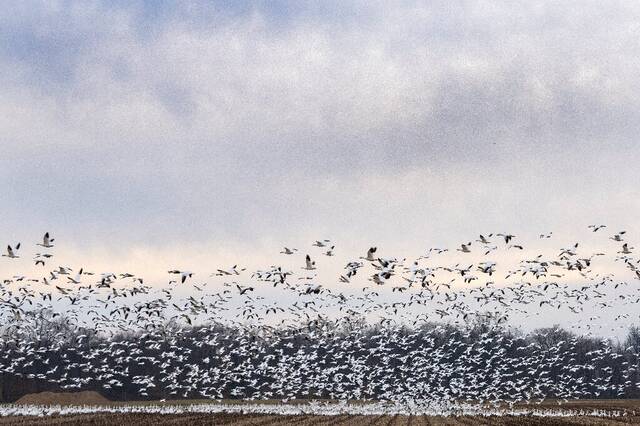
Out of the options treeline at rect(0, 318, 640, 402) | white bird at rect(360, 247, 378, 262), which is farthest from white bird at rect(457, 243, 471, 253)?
treeline at rect(0, 318, 640, 402)

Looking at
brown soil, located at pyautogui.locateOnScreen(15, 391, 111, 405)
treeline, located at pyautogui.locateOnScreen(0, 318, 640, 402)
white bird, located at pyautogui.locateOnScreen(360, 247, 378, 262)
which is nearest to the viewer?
white bird, located at pyautogui.locateOnScreen(360, 247, 378, 262)

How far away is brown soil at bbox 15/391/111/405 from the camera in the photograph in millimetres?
86312

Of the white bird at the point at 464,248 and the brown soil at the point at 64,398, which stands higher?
the white bird at the point at 464,248

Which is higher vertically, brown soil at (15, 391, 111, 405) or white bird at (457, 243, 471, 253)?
white bird at (457, 243, 471, 253)

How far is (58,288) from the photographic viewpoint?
37.9m

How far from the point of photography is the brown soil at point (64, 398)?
86312mm

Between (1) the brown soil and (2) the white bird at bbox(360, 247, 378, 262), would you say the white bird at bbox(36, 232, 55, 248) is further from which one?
(1) the brown soil

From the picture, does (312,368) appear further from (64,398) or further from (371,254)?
(371,254)

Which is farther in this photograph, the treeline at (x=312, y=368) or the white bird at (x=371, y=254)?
the treeline at (x=312, y=368)

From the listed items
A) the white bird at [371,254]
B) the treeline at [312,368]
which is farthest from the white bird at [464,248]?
the treeline at [312,368]

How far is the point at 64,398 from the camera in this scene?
88688 mm

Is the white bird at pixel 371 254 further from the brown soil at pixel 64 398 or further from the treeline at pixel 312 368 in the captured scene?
the brown soil at pixel 64 398

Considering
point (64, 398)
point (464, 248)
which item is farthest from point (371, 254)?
point (64, 398)

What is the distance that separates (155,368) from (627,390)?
230ft
